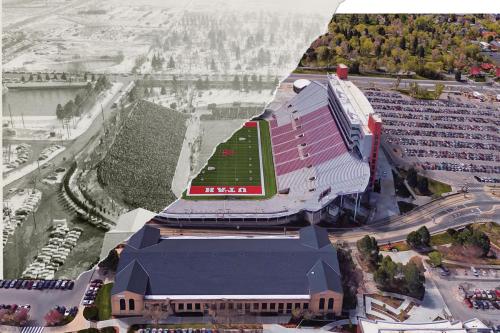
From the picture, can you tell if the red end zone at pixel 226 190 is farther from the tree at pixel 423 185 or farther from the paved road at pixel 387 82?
the paved road at pixel 387 82

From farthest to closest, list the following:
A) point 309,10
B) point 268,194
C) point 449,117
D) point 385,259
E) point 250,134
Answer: point 449,117
point 250,134
point 268,194
point 385,259
point 309,10

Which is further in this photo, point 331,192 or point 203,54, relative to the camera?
point 331,192

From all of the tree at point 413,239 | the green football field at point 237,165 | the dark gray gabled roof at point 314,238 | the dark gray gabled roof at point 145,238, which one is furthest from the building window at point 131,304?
the tree at point 413,239

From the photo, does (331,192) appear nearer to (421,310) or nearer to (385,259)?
(385,259)

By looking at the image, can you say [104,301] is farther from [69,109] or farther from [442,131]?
[442,131]

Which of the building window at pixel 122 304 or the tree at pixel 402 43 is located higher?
the tree at pixel 402 43

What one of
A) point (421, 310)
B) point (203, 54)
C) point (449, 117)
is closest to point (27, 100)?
point (203, 54)

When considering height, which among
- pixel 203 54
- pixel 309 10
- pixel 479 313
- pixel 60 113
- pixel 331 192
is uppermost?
pixel 309 10

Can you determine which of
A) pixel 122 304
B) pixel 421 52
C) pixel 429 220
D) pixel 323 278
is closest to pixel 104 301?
pixel 122 304
